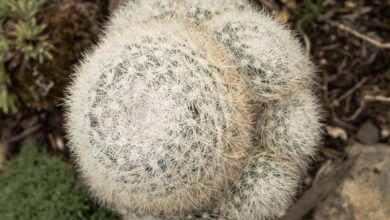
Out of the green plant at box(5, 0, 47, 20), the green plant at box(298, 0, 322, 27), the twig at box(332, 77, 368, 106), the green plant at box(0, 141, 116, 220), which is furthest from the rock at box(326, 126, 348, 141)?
the green plant at box(5, 0, 47, 20)

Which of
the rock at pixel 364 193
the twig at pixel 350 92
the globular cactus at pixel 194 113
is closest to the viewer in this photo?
the globular cactus at pixel 194 113

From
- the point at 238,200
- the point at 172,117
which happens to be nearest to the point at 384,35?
the point at 238,200

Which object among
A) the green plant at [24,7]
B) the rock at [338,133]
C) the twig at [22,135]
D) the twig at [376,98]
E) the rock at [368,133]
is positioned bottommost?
the twig at [22,135]

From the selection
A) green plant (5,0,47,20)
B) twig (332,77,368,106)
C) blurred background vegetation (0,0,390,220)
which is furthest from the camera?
twig (332,77,368,106)

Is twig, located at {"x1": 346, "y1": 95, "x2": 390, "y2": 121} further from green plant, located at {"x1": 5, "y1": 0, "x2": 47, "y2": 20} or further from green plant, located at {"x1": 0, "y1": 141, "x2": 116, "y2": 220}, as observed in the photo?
green plant, located at {"x1": 5, "y1": 0, "x2": 47, "y2": 20}

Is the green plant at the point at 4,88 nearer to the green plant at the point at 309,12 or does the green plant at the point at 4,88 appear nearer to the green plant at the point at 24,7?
the green plant at the point at 24,7

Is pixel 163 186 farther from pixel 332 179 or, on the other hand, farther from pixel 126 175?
pixel 332 179

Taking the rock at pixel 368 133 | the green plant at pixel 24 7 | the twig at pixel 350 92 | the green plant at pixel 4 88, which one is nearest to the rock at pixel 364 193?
the rock at pixel 368 133
